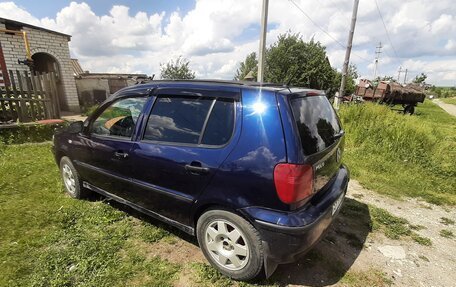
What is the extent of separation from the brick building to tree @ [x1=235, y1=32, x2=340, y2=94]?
774 inches

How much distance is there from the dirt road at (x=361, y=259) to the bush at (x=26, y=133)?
20.6 ft

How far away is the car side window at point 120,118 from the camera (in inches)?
121

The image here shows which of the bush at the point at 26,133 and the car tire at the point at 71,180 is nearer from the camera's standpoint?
the car tire at the point at 71,180

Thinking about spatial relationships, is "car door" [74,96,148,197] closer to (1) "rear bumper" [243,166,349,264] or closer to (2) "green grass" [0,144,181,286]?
(2) "green grass" [0,144,181,286]

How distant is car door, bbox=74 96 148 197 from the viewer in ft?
10.0

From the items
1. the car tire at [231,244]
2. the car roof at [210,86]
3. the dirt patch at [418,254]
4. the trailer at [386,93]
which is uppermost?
the car roof at [210,86]

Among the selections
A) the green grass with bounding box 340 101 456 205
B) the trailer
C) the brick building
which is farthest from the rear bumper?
the trailer

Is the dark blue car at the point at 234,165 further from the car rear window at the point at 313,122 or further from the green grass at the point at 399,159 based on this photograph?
the green grass at the point at 399,159

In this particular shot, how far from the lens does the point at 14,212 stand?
3.60 meters

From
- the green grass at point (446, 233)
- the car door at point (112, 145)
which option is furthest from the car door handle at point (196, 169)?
the green grass at point (446, 233)

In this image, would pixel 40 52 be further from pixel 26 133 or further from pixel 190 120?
pixel 190 120

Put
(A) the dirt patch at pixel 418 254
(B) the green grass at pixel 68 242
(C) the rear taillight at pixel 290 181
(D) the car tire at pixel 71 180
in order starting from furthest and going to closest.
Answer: (D) the car tire at pixel 71 180 < (A) the dirt patch at pixel 418 254 < (B) the green grass at pixel 68 242 < (C) the rear taillight at pixel 290 181

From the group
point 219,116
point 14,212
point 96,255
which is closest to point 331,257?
point 219,116

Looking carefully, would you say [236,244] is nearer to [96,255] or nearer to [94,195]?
[96,255]
